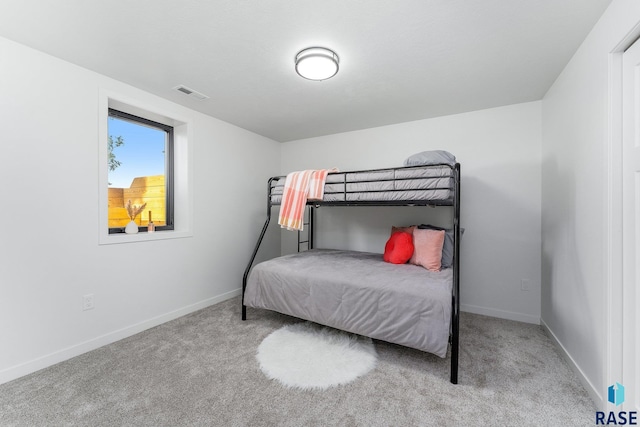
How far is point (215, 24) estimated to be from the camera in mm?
1553

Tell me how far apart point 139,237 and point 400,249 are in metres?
2.46

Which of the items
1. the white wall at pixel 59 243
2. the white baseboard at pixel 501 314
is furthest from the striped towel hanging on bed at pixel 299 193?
the white baseboard at pixel 501 314

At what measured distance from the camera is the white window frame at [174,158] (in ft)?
7.02

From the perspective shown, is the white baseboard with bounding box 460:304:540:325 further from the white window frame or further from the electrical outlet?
the electrical outlet

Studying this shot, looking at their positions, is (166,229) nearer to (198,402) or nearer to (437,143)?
(198,402)

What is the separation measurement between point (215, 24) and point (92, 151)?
1.44 m

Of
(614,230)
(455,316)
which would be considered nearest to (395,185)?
(455,316)

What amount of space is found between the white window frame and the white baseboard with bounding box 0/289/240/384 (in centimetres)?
76

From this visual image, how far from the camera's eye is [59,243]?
192cm

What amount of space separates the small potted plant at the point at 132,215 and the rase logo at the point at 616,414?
11.4 ft

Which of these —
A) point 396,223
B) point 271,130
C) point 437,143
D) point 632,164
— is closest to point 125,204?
point 271,130

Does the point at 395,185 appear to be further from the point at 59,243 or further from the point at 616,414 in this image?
the point at 59,243

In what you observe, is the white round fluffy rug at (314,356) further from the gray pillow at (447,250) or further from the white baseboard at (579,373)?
the white baseboard at (579,373)

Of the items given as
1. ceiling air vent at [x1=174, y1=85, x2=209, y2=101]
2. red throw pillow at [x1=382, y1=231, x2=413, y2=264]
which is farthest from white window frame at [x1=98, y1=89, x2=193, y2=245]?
red throw pillow at [x1=382, y1=231, x2=413, y2=264]
